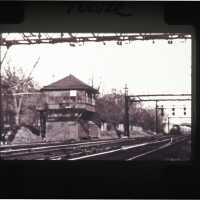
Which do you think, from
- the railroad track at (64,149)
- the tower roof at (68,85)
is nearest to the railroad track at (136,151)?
the railroad track at (64,149)

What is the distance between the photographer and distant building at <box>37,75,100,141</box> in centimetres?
859

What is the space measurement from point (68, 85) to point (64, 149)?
Result: 1299mm

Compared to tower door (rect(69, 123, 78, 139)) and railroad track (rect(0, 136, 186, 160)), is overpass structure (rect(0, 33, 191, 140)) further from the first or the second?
tower door (rect(69, 123, 78, 139))

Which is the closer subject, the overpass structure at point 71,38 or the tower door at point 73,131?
the overpass structure at point 71,38

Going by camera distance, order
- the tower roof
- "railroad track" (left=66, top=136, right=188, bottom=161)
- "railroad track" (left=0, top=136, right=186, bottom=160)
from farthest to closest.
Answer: the tower roof < "railroad track" (left=66, top=136, right=188, bottom=161) < "railroad track" (left=0, top=136, right=186, bottom=160)

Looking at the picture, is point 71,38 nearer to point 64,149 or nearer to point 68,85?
point 68,85

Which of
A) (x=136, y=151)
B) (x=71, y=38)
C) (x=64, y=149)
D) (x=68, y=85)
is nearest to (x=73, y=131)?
(x=64, y=149)

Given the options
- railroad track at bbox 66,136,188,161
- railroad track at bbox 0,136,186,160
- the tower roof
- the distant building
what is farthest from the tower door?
the tower roof

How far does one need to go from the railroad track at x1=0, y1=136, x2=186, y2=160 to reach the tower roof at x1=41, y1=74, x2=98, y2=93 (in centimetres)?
112

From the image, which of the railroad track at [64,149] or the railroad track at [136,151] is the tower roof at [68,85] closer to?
the railroad track at [64,149]

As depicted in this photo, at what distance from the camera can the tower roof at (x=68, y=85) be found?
8.57 meters

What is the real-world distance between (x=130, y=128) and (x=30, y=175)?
2.18 metres

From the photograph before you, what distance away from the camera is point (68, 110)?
8.70 meters
